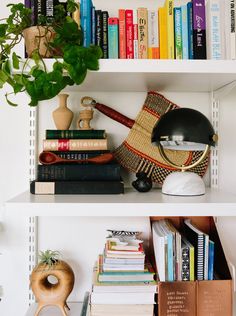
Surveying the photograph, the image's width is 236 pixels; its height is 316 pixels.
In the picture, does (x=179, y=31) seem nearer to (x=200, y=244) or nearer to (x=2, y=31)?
(x=2, y=31)

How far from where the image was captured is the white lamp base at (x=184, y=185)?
0.95 meters

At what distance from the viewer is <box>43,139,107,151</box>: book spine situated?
1.01 metres

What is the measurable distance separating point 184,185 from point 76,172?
347 millimetres

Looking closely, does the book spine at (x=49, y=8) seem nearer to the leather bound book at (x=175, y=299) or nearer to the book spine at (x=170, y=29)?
the book spine at (x=170, y=29)

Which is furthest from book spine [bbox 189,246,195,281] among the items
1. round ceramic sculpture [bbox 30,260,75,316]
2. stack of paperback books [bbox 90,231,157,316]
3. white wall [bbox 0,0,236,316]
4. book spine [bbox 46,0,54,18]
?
book spine [bbox 46,0,54,18]

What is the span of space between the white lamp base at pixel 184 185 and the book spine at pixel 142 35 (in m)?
0.41

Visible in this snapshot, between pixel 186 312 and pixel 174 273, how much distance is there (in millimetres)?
120

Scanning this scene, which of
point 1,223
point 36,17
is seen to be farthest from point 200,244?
point 36,17

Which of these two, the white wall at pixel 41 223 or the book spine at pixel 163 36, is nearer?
the book spine at pixel 163 36

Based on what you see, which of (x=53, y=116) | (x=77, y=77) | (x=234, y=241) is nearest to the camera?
(x=77, y=77)

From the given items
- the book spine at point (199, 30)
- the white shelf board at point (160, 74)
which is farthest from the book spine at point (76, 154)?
the book spine at point (199, 30)

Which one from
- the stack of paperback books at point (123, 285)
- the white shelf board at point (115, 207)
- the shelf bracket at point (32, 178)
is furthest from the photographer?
the shelf bracket at point (32, 178)

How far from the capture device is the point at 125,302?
0.93m

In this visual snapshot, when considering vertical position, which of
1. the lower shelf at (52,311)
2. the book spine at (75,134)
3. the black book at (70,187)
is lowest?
the lower shelf at (52,311)
